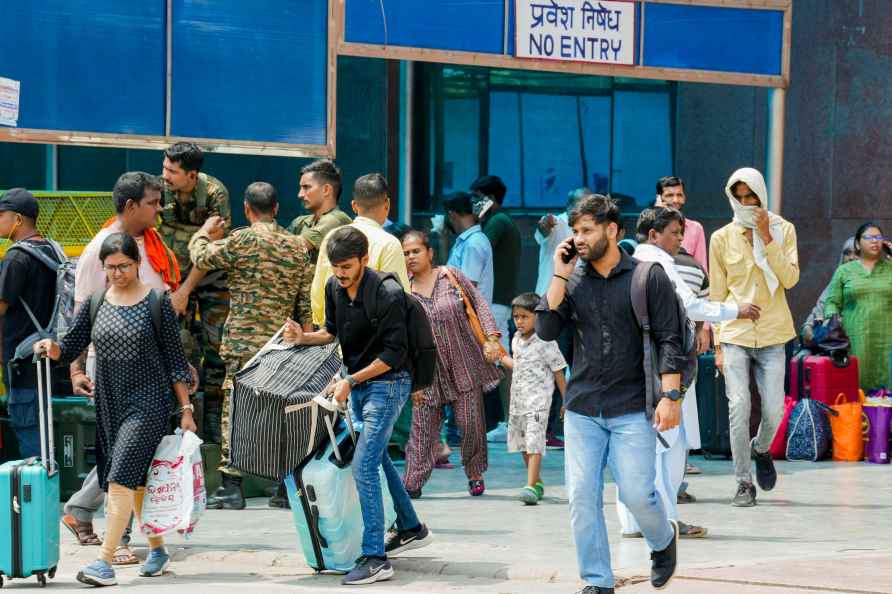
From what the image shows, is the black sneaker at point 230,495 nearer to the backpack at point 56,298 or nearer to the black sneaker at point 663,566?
the backpack at point 56,298

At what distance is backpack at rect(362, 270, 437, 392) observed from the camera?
7.78m

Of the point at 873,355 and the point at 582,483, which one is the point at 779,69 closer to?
the point at 873,355

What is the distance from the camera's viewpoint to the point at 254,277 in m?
9.73

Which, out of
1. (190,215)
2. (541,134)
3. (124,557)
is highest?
(541,134)

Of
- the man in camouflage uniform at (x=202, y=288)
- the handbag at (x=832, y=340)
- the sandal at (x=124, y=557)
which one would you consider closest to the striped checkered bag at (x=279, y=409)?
the sandal at (x=124, y=557)

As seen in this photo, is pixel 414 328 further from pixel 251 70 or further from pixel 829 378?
pixel 829 378

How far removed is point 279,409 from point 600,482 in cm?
A: 180

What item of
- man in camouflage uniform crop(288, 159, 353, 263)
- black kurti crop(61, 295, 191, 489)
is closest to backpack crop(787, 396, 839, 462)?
man in camouflage uniform crop(288, 159, 353, 263)

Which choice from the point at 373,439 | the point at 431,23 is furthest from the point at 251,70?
the point at 373,439

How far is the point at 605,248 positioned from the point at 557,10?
5569 mm

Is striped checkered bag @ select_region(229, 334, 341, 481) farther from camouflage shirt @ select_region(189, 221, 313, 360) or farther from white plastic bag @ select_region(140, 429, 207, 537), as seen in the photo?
camouflage shirt @ select_region(189, 221, 313, 360)

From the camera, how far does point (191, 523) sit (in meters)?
7.90

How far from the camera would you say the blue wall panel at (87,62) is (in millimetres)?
10609

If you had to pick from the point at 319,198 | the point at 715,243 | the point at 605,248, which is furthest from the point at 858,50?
the point at 605,248
